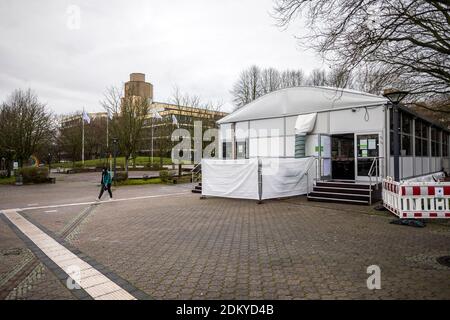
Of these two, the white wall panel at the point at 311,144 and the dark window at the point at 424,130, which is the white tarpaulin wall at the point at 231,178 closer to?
the white wall panel at the point at 311,144

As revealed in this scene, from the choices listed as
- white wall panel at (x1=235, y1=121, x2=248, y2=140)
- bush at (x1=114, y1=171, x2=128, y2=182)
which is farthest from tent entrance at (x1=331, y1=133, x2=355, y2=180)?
bush at (x1=114, y1=171, x2=128, y2=182)

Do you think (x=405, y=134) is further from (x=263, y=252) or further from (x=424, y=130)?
(x=263, y=252)

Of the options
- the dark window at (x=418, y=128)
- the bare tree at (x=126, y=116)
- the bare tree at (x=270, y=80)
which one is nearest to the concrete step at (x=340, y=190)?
the dark window at (x=418, y=128)

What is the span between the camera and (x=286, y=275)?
4.60 m

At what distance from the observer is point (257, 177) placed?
40.3ft

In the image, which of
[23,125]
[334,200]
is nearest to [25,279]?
[334,200]

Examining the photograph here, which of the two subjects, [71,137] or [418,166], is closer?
[418,166]

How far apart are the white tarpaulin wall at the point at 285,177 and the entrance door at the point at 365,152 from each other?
2066 millimetres

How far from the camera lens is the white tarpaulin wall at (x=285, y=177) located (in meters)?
12.5

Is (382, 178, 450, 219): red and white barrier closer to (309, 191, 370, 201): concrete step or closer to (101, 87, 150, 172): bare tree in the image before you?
(309, 191, 370, 201): concrete step

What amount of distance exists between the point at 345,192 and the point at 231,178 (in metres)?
4.90

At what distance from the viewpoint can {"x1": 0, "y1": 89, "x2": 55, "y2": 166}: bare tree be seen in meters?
28.8
